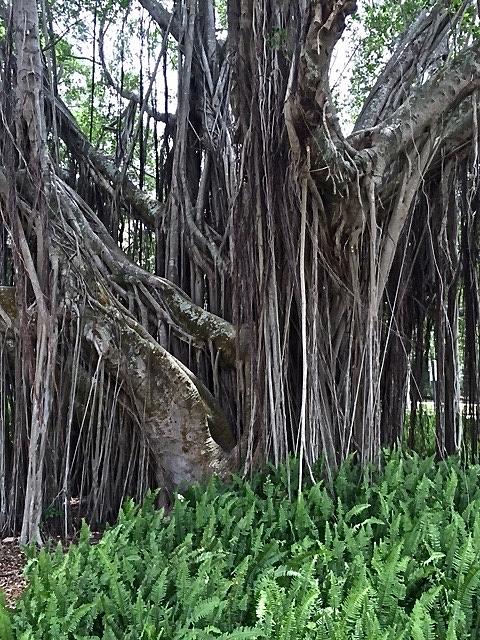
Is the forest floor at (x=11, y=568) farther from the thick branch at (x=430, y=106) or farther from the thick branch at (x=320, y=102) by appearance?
the thick branch at (x=430, y=106)

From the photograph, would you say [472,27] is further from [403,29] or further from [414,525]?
[414,525]

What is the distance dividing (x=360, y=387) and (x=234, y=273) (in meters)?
0.73

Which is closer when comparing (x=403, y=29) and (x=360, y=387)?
(x=360, y=387)

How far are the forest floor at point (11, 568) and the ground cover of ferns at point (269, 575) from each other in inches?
26.9

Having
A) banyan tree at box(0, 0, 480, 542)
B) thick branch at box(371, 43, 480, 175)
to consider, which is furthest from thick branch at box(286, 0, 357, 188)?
thick branch at box(371, 43, 480, 175)

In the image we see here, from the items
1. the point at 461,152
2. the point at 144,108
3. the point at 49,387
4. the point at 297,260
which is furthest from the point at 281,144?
the point at 144,108

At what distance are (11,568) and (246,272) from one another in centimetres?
156

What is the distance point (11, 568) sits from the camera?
2805mm

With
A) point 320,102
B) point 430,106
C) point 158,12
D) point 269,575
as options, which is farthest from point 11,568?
point 158,12

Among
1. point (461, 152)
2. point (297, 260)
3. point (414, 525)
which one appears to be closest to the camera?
point (414, 525)

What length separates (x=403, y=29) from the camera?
12.2ft

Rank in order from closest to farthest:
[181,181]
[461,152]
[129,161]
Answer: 1. [461,152]
2. [181,181]
3. [129,161]

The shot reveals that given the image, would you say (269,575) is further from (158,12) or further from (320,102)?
(158,12)

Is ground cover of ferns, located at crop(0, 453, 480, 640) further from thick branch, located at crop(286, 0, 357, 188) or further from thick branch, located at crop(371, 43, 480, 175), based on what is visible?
thick branch, located at crop(371, 43, 480, 175)
